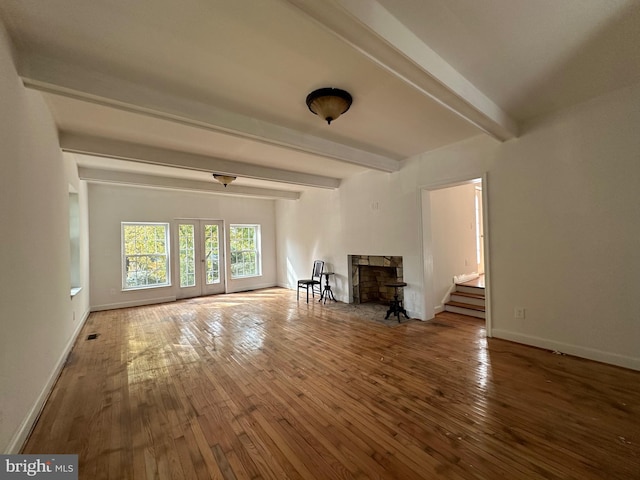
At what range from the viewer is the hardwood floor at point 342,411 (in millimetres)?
1602

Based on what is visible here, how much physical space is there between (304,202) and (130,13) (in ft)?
18.4

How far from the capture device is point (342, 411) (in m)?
2.11

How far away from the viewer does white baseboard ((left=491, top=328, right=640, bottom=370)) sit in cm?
265

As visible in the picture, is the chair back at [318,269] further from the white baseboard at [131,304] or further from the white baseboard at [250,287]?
the white baseboard at [131,304]

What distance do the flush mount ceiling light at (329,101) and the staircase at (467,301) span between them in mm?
4041

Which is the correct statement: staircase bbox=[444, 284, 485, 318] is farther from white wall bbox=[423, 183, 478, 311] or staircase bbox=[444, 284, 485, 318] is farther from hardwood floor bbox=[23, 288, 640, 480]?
hardwood floor bbox=[23, 288, 640, 480]

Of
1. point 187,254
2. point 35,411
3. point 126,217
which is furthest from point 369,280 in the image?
point 126,217

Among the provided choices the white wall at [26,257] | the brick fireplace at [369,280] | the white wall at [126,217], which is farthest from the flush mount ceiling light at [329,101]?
the white wall at [126,217]

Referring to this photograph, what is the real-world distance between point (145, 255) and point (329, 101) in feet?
19.4

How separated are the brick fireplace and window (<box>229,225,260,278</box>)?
343 cm

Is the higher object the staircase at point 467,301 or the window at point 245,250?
the window at point 245,250

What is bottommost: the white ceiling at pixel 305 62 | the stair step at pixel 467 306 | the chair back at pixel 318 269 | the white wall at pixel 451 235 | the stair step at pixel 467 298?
the stair step at pixel 467 306

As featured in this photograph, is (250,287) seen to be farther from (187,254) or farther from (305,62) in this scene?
(305,62)

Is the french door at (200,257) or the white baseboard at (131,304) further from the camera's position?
the french door at (200,257)
